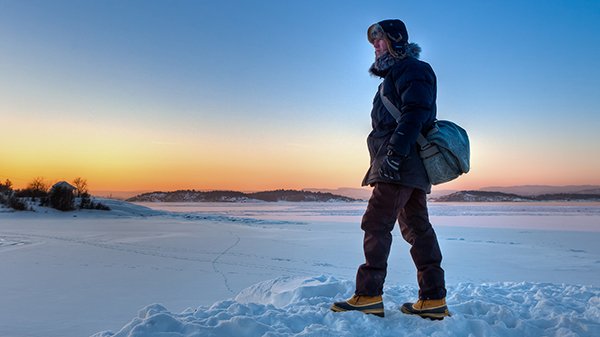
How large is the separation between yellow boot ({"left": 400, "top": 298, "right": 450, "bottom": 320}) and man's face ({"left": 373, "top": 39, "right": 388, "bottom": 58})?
1747mm

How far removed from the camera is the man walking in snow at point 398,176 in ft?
8.89

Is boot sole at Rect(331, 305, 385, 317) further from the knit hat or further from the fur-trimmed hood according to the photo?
the knit hat

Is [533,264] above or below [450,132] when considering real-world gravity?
below

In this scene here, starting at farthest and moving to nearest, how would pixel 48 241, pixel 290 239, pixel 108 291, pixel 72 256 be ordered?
pixel 290 239, pixel 48 241, pixel 72 256, pixel 108 291

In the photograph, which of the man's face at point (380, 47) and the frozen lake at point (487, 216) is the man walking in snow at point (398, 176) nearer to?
the man's face at point (380, 47)

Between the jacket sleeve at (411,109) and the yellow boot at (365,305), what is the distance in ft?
3.20

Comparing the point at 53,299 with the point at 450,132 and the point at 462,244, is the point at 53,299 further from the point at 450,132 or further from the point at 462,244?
the point at 462,244

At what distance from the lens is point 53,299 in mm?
3586

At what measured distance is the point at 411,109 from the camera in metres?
2.70

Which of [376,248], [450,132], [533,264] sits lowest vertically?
[533,264]

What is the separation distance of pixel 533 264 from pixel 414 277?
2.37 m

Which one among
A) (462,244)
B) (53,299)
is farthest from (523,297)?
(462,244)

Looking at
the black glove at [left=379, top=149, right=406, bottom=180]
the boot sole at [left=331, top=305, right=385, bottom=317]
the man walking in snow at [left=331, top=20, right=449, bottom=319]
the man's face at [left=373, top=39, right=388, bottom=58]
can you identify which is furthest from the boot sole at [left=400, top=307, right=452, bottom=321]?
the man's face at [left=373, top=39, right=388, bottom=58]

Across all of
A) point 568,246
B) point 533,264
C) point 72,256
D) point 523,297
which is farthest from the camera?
point 568,246
